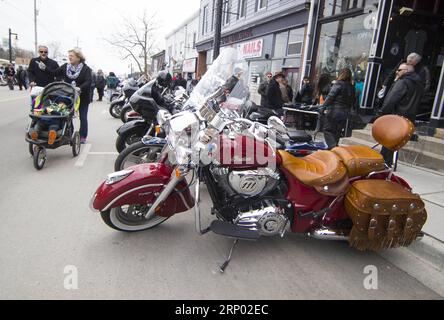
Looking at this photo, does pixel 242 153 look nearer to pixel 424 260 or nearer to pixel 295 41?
pixel 424 260

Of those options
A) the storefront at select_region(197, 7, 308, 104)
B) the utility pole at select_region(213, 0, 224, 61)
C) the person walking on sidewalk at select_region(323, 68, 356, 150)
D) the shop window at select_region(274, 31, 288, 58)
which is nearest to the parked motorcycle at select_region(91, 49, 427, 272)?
the person walking on sidewalk at select_region(323, 68, 356, 150)

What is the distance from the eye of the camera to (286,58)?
→ 42.9ft

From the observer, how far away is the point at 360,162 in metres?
2.95

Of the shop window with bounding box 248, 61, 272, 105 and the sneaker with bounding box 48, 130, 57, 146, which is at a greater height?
the shop window with bounding box 248, 61, 272, 105

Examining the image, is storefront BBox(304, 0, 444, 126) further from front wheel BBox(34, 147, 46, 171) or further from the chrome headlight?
front wheel BBox(34, 147, 46, 171)

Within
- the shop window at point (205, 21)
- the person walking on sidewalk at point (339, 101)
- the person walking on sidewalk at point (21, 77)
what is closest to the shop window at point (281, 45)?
the person walking on sidewalk at point (339, 101)

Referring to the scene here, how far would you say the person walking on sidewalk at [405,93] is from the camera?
4949 millimetres

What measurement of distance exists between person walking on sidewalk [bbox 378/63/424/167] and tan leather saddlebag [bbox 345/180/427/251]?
2626 mm

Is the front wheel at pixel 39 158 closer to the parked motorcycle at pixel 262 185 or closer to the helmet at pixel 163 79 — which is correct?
the helmet at pixel 163 79

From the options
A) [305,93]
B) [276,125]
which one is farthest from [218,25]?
[276,125]

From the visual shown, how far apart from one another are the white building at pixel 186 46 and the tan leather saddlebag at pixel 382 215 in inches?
1064

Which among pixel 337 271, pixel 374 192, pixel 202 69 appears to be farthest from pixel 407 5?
pixel 202 69

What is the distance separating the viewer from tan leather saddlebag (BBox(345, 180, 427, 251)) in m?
2.79
